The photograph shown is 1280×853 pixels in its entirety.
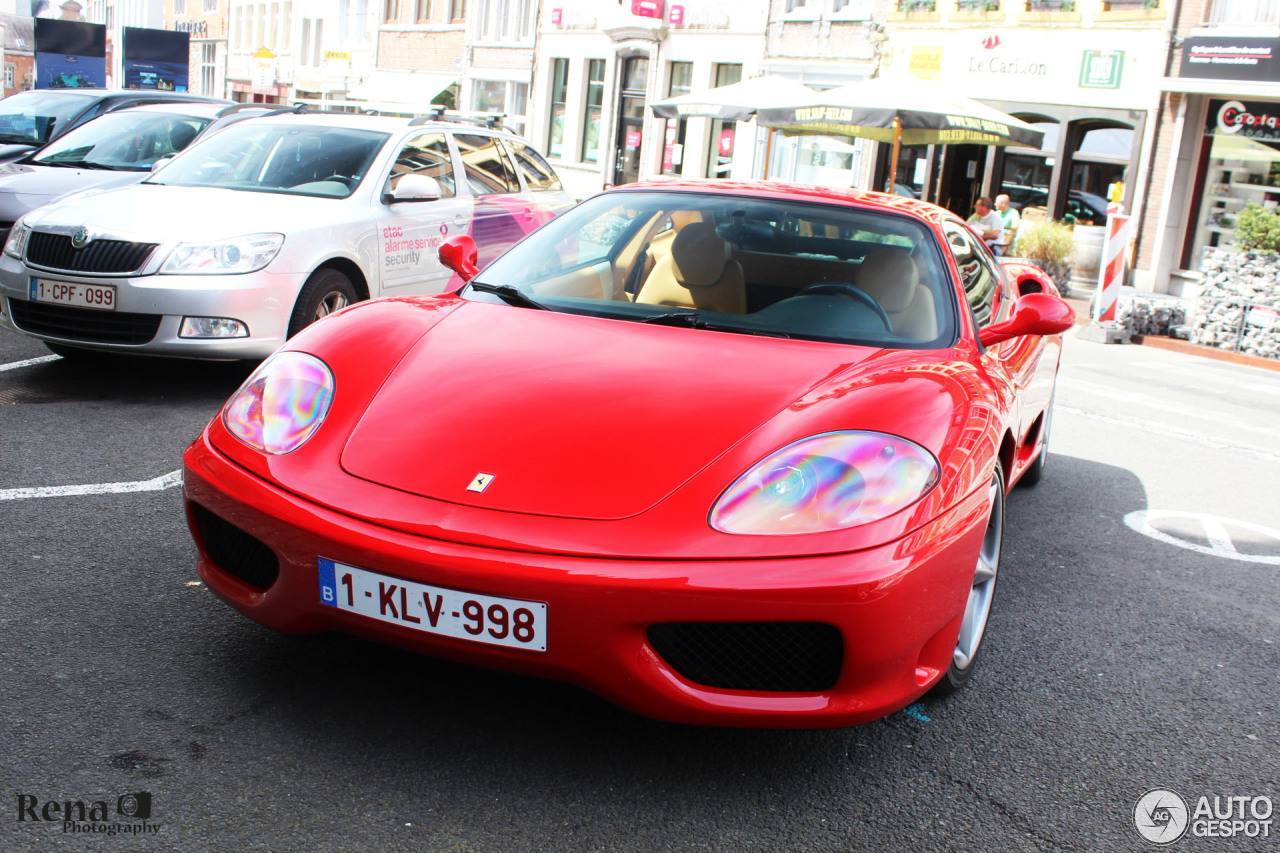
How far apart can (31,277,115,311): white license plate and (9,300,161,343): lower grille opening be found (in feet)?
0.13

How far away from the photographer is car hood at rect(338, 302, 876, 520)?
2.49 m

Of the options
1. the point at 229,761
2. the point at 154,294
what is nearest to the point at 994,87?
the point at 154,294

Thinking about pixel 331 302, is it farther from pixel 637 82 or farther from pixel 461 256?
pixel 637 82

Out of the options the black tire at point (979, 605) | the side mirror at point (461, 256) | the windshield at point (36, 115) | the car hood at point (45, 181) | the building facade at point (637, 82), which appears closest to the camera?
the black tire at point (979, 605)

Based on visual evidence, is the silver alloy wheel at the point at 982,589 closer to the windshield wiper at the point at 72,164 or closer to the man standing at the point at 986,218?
the windshield wiper at the point at 72,164

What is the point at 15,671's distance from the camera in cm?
276

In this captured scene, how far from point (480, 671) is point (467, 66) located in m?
35.8

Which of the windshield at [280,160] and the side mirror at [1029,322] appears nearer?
the side mirror at [1029,322]

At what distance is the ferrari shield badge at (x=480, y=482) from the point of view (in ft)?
8.12

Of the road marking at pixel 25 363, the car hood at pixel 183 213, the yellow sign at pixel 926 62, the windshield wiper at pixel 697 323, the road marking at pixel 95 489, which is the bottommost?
the road marking at pixel 25 363

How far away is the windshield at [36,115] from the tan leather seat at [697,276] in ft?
29.6

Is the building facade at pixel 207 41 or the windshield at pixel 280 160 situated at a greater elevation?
the building facade at pixel 207 41

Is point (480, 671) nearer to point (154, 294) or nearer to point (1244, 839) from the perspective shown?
point (1244, 839)

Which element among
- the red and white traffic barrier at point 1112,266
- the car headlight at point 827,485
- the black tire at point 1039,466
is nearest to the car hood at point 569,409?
the car headlight at point 827,485
